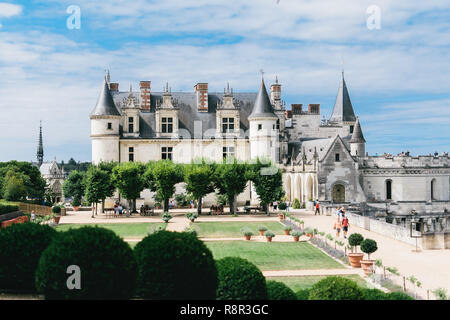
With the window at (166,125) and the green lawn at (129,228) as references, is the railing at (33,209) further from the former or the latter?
the window at (166,125)

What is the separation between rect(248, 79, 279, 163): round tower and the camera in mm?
58031

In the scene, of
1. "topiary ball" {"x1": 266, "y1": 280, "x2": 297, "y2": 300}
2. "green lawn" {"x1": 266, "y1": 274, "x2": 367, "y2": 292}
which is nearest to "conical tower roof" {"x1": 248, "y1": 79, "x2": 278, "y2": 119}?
"green lawn" {"x1": 266, "y1": 274, "x2": 367, "y2": 292}

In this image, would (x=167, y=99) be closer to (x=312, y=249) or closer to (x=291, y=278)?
(x=312, y=249)

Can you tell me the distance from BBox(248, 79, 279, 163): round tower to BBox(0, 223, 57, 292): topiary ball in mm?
45515

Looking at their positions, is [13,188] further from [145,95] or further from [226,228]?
[226,228]

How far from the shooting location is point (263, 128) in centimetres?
5819

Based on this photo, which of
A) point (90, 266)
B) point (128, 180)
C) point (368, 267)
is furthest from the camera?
point (128, 180)

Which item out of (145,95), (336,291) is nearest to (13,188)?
(145,95)

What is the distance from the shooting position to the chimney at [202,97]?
62938 millimetres

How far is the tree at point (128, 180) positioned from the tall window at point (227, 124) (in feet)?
48.1

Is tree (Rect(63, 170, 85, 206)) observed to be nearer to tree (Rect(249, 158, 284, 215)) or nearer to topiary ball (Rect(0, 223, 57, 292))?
tree (Rect(249, 158, 284, 215))

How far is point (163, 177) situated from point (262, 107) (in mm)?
15751

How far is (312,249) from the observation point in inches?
1128
